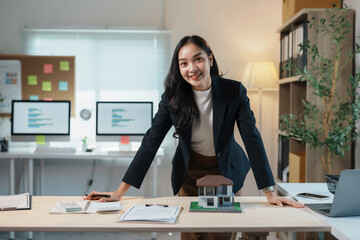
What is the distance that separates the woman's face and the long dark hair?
3 centimetres

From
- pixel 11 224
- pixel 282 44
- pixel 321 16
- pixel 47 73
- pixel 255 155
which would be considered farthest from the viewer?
pixel 47 73

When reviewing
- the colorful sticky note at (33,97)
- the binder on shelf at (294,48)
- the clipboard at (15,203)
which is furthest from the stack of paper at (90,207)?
the colorful sticky note at (33,97)

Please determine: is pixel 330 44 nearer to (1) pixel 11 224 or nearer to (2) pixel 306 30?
(2) pixel 306 30

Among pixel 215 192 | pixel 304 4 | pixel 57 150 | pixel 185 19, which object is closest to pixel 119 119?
pixel 57 150

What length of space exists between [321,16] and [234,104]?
1.43 metres

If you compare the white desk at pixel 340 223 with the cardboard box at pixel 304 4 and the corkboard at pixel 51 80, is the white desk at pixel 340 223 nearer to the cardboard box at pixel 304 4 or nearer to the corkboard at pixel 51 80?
the cardboard box at pixel 304 4

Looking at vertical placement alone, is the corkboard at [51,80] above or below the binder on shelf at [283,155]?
above

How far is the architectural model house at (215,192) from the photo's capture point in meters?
1.71

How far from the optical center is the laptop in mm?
1532

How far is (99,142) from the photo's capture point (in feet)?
14.1

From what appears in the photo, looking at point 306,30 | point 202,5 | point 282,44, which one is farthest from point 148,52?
point 306,30

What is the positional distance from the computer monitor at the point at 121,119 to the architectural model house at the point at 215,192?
7.34 ft

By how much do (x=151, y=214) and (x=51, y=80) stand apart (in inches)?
116

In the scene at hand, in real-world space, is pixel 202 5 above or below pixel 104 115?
above
